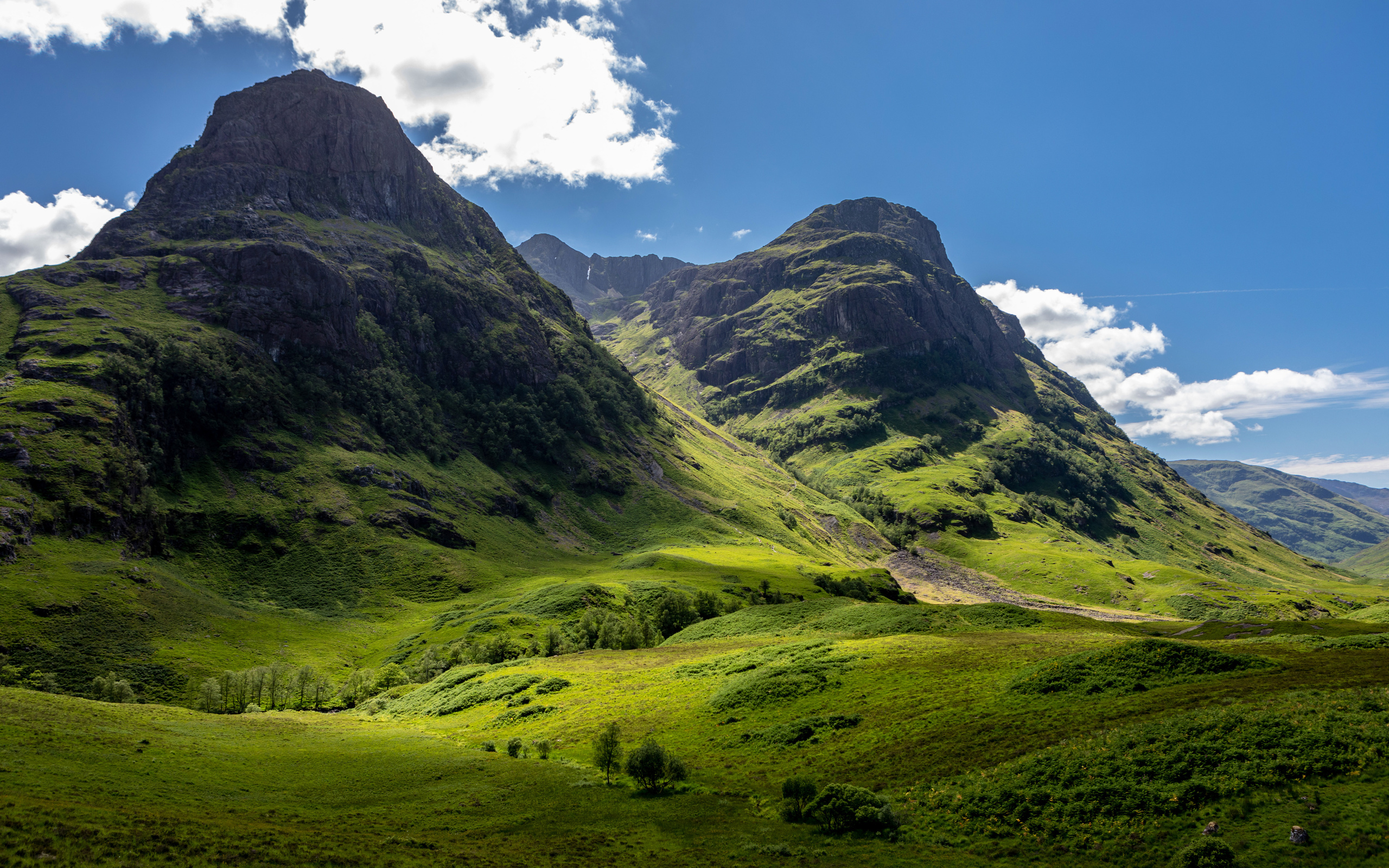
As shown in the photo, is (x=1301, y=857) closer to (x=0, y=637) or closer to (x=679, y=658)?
(x=679, y=658)

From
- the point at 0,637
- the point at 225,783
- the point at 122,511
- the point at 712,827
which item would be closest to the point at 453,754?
the point at 225,783

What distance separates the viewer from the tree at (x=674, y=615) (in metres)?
124

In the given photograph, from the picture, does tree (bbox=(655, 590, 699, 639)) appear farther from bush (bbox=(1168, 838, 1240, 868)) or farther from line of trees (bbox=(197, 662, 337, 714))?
bush (bbox=(1168, 838, 1240, 868))

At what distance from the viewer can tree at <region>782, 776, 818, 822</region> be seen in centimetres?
3722

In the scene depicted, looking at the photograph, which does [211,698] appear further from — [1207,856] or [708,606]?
[1207,856]

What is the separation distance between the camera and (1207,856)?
27.5m

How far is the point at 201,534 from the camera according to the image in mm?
153625

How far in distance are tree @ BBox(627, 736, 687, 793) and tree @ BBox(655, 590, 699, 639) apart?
253 ft

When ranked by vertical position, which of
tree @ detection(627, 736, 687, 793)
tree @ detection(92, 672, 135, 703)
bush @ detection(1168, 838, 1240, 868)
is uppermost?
bush @ detection(1168, 838, 1240, 868)

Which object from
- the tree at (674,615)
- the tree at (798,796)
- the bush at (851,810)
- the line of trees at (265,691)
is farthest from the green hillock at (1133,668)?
the line of trees at (265,691)

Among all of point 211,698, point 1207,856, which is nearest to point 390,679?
point 211,698

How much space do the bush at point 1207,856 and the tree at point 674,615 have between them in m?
99.0

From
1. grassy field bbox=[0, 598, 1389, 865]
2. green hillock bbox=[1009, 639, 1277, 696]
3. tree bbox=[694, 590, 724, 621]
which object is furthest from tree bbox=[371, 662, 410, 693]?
green hillock bbox=[1009, 639, 1277, 696]

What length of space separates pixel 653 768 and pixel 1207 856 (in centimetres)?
3149
